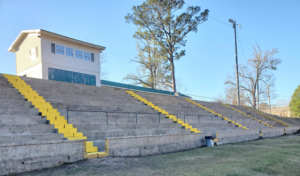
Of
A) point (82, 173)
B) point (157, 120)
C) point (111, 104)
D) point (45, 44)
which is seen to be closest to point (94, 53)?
point (45, 44)

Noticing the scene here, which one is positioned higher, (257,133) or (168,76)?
(168,76)

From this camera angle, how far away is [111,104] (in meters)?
11.7

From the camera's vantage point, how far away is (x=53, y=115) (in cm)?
790

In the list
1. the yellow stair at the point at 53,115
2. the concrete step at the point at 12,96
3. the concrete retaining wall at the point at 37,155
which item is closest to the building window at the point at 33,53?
the yellow stair at the point at 53,115

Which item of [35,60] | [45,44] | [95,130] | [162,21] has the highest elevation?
[162,21]

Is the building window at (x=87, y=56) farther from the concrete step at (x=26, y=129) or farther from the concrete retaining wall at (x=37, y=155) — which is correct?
the concrete retaining wall at (x=37, y=155)

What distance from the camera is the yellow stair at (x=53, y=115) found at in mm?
6504

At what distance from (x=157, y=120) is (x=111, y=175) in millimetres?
6831

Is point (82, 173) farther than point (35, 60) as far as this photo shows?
No

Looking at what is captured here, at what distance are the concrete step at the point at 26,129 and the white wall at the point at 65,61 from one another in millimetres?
10179

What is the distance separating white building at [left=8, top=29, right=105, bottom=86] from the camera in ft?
54.5

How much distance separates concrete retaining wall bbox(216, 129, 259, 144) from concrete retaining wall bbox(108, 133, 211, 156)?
1698mm

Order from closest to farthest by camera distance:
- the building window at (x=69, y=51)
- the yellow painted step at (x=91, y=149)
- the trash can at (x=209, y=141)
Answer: the yellow painted step at (x=91, y=149)
the trash can at (x=209, y=141)
the building window at (x=69, y=51)

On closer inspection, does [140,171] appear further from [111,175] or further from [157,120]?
[157,120]
